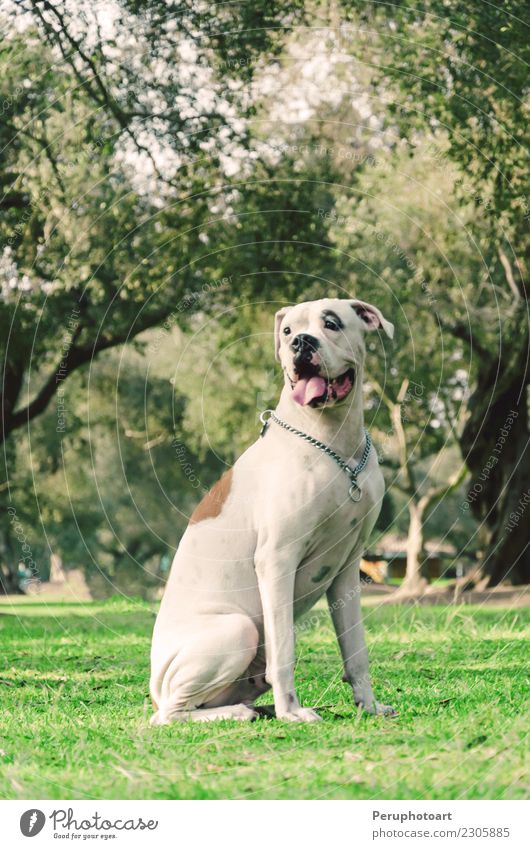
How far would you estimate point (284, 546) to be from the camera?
6316 mm

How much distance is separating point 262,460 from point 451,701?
2.31 metres

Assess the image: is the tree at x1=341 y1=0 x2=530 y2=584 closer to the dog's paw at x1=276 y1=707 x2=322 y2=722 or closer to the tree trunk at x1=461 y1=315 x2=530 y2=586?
the tree trunk at x1=461 y1=315 x2=530 y2=586

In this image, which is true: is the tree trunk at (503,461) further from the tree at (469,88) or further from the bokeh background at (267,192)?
the tree at (469,88)

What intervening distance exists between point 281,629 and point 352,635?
0.65 meters

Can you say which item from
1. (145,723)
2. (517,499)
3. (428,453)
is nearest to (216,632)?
(145,723)

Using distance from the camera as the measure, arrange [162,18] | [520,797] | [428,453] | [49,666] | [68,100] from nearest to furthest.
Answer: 1. [520,797]
2. [49,666]
3. [162,18]
4. [68,100]
5. [428,453]

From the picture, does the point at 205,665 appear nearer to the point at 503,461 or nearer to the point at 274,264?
the point at 274,264

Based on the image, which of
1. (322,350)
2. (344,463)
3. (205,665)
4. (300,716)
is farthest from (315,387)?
(300,716)

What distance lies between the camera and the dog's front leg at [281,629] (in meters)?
6.29

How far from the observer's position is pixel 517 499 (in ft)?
74.0

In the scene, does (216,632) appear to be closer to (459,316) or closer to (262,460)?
(262,460)

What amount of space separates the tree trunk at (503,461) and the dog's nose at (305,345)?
15.9 meters

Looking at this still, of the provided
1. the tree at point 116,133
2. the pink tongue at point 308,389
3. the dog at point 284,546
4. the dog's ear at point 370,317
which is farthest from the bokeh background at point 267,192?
the dog's ear at point 370,317

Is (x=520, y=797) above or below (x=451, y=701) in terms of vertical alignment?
above
